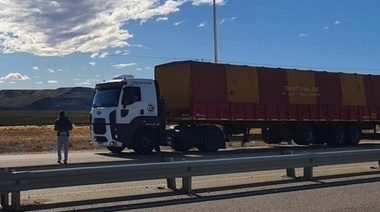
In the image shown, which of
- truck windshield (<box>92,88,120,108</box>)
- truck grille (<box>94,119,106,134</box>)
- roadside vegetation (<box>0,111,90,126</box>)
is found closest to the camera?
truck windshield (<box>92,88,120,108</box>)

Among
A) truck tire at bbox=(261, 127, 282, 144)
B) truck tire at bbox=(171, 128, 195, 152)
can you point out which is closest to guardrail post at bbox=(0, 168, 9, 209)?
truck tire at bbox=(171, 128, 195, 152)

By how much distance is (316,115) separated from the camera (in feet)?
81.0

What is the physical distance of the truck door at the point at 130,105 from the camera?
18.2 metres

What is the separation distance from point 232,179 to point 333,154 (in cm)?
221

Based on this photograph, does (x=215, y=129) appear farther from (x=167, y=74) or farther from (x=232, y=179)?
(x=232, y=179)

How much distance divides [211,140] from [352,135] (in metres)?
9.55

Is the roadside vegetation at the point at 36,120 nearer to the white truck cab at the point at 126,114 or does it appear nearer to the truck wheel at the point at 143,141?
the white truck cab at the point at 126,114

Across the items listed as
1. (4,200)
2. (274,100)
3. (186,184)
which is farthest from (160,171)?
(274,100)

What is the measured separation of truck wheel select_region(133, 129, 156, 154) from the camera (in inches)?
730

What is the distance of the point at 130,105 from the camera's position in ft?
60.1

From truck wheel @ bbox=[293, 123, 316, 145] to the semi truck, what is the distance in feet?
0.16

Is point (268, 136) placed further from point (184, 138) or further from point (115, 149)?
point (115, 149)

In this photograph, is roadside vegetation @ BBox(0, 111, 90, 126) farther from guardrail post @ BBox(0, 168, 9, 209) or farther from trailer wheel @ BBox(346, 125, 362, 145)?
guardrail post @ BBox(0, 168, 9, 209)

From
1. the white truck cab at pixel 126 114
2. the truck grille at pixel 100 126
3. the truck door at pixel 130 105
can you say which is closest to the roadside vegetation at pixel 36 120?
the truck grille at pixel 100 126
